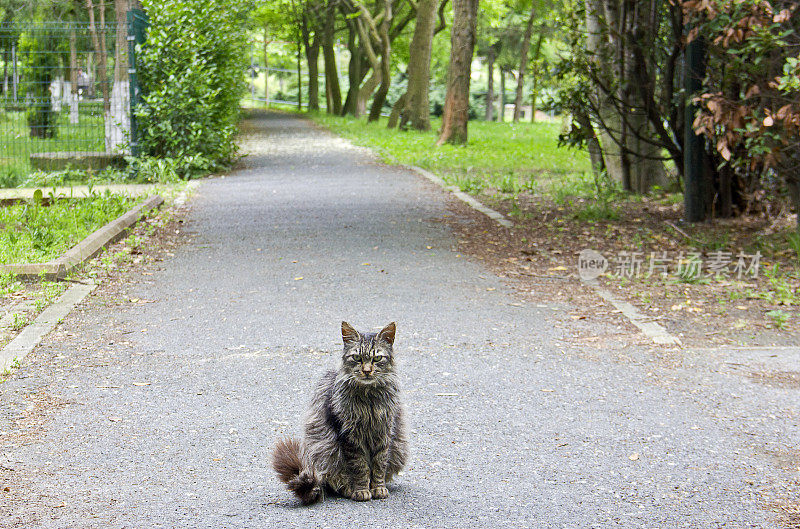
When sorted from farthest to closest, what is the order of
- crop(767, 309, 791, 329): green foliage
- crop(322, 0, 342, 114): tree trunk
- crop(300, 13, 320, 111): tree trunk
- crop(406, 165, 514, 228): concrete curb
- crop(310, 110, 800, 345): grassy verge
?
crop(300, 13, 320, 111): tree trunk, crop(322, 0, 342, 114): tree trunk, crop(406, 165, 514, 228): concrete curb, crop(310, 110, 800, 345): grassy verge, crop(767, 309, 791, 329): green foliage

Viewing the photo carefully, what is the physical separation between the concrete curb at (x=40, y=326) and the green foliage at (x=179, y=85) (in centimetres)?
806

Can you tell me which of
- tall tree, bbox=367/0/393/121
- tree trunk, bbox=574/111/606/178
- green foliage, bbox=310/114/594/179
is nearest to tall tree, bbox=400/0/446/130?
green foliage, bbox=310/114/594/179

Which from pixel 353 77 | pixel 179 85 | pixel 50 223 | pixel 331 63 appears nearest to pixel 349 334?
pixel 50 223

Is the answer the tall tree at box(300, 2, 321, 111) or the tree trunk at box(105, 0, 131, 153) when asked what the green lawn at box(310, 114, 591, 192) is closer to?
the tree trunk at box(105, 0, 131, 153)

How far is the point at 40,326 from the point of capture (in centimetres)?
658

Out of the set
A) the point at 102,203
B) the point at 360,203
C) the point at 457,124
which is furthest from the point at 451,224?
the point at 457,124

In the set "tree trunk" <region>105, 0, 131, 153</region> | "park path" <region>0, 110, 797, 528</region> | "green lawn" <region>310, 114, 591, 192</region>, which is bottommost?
"park path" <region>0, 110, 797, 528</region>

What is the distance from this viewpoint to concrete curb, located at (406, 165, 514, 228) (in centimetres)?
1161

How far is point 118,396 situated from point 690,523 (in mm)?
3255

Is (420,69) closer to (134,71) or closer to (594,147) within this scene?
(134,71)

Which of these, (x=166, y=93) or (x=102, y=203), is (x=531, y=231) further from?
(x=166, y=93)

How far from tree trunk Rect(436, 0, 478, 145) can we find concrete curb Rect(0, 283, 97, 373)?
1562cm

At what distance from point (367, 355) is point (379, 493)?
641mm

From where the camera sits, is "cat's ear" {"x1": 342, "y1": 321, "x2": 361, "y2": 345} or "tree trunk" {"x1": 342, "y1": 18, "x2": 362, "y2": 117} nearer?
"cat's ear" {"x1": 342, "y1": 321, "x2": 361, "y2": 345}
